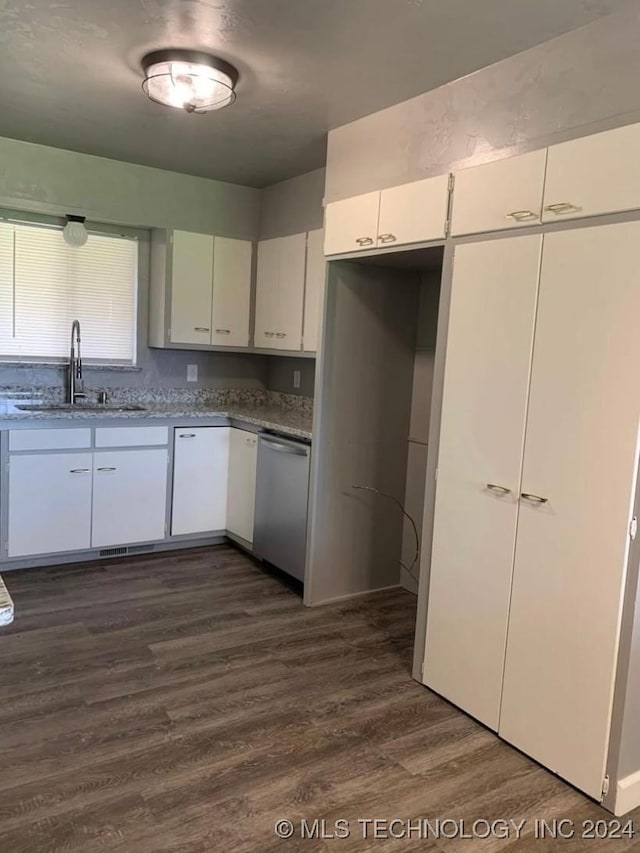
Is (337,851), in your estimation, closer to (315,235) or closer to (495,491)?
(495,491)

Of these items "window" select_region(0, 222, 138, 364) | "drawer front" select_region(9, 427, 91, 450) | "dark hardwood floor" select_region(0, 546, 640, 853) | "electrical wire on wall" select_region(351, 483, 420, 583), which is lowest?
"dark hardwood floor" select_region(0, 546, 640, 853)

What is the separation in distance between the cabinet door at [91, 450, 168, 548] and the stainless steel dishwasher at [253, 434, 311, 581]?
2.19ft

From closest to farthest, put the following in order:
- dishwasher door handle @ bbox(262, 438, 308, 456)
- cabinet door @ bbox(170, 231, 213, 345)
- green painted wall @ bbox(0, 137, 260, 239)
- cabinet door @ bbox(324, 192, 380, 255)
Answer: cabinet door @ bbox(324, 192, 380, 255) < dishwasher door handle @ bbox(262, 438, 308, 456) < green painted wall @ bbox(0, 137, 260, 239) < cabinet door @ bbox(170, 231, 213, 345)

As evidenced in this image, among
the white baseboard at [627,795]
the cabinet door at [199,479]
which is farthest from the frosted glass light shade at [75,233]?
the white baseboard at [627,795]

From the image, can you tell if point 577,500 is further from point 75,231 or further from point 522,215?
point 75,231

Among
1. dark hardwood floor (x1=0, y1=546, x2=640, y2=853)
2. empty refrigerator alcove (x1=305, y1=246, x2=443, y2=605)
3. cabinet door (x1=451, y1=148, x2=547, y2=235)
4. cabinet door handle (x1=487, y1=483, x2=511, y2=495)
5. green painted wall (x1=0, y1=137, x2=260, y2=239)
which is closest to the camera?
dark hardwood floor (x1=0, y1=546, x2=640, y2=853)

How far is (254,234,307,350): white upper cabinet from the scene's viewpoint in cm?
407

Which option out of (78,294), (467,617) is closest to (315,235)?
(78,294)

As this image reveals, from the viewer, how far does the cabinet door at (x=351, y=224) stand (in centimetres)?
302

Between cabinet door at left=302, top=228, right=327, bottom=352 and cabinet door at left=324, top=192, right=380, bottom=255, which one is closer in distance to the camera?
cabinet door at left=324, top=192, right=380, bottom=255

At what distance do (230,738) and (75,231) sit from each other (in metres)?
3.28

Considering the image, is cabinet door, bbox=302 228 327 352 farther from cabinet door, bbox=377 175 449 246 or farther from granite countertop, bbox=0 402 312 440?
cabinet door, bbox=377 175 449 246

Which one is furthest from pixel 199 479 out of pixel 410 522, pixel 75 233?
pixel 75 233

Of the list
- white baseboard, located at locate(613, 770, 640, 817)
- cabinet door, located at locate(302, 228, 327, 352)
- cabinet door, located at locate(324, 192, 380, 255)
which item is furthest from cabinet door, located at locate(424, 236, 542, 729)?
cabinet door, located at locate(302, 228, 327, 352)
